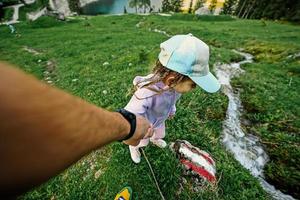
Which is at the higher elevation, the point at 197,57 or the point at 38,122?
the point at 38,122

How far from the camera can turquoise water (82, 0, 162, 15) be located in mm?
97069

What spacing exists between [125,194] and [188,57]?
239cm

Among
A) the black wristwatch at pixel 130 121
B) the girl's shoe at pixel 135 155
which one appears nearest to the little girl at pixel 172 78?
the girl's shoe at pixel 135 155

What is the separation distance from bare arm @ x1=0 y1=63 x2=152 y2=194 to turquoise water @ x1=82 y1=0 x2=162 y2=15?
9879cm

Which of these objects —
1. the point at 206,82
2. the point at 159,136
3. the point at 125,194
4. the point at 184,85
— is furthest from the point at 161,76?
the point at 125,194

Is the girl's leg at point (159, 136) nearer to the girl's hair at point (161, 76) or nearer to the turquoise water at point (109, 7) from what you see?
the girl's hair at point (161, 76)

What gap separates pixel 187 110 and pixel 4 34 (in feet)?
89.9

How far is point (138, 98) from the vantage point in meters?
3.68

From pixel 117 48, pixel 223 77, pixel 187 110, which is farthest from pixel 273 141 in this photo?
pixel 117 48

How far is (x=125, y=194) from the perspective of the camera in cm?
408

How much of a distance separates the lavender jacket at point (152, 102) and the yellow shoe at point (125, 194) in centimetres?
119

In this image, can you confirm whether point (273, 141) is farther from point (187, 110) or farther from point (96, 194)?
point (96, 194)

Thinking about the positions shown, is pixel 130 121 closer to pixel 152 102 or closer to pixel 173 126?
pixel 152 102

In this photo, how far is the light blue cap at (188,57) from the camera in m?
3.36
